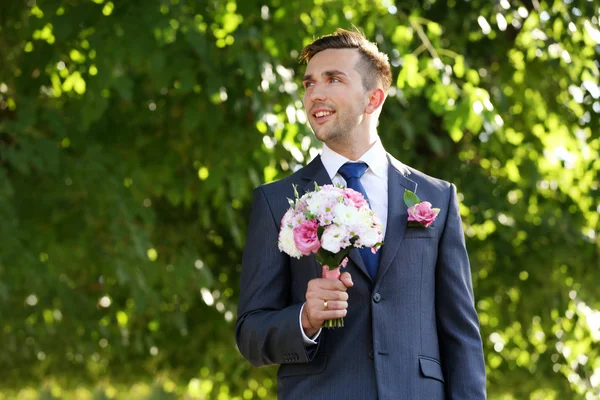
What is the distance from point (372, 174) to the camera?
147 inches

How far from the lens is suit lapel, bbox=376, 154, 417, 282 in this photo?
11.5ft

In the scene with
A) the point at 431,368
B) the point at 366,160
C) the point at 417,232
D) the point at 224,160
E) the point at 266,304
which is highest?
the point at 366,160

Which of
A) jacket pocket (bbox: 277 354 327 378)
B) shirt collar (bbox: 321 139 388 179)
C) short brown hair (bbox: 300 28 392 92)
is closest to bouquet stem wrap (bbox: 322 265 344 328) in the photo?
jacket pocket (bbox: 277 354 327 378)

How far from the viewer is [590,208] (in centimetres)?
860

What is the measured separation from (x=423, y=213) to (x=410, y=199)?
74 millimetres

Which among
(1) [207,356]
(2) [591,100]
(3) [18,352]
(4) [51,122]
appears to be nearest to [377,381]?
(4) [51,122]

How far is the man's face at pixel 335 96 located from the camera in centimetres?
363

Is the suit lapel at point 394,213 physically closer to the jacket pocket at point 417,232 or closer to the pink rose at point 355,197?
the jacket pocket at point 417,232

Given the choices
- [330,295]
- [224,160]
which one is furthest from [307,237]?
[224,160]

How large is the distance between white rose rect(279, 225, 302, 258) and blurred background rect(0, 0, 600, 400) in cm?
286

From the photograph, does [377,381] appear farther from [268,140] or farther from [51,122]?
[51,122]

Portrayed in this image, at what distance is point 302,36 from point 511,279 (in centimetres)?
334

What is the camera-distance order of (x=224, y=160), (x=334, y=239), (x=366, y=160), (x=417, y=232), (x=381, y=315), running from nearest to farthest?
(x=334, y=239)
(x=381, y=315)
(x=417, y=232)
(x=366, y=160)
(x=224, y=160)

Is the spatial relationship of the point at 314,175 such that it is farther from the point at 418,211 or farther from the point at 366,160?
the point at 418,211
